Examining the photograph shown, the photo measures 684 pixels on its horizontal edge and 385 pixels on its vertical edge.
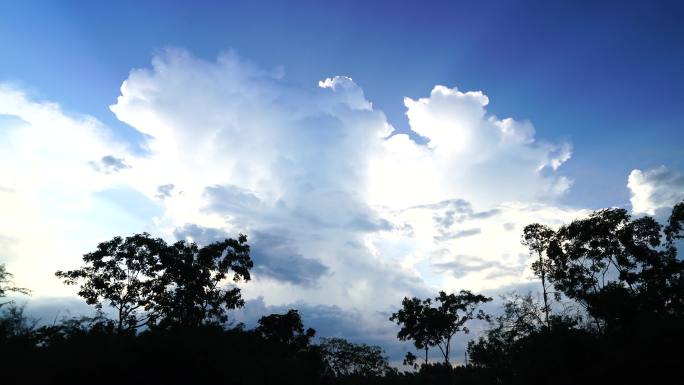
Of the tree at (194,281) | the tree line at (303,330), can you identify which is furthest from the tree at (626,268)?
the tree at (194,281)

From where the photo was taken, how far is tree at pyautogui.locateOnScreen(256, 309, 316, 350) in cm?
5819

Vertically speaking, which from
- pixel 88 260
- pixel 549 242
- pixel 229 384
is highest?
pixel 549 242

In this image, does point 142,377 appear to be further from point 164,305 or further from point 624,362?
point 624,362

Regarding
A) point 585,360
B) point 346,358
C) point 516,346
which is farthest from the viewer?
point 346,358

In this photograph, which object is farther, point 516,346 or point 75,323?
point 516,346

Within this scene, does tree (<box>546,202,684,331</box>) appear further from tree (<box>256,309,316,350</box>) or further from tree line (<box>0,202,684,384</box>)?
tree (<box>256,309,316,350</box>)

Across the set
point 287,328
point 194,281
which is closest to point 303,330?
point 287,328

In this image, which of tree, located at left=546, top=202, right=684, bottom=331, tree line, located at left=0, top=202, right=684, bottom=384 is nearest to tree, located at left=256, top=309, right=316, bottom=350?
tree line, located at left=0, top=202, right=684, bottom=384

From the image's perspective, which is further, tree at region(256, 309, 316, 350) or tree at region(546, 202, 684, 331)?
tree at region(256, 309, 316, 350)

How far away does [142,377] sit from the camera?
20750 mm

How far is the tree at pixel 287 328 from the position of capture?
58.2m

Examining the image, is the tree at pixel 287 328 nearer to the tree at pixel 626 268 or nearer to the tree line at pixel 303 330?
the tree line at pixel 303 330

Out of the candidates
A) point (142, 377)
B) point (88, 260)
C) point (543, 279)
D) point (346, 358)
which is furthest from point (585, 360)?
point (346, 358)

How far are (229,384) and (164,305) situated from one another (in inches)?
708
